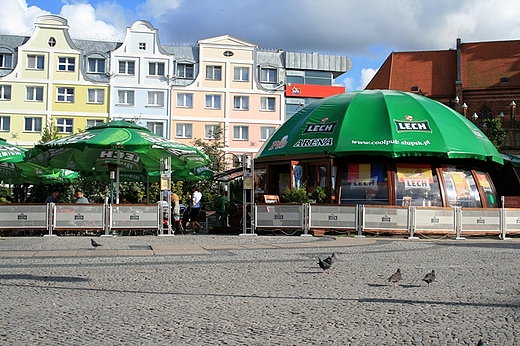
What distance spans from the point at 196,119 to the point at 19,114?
15.4 m

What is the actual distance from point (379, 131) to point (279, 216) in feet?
22.8

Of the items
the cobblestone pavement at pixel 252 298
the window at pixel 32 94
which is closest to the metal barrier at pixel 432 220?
the cobblestone pavement at pixel 252 298

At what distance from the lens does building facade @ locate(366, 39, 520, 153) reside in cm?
8300

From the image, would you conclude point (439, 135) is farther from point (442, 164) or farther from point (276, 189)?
point (276, 189)

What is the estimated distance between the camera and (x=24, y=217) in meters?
20.7

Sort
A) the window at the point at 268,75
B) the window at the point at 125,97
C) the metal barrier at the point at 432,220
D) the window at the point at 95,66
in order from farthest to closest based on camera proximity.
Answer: the window at the point at 268,75, the window at the point at 95,66, the window at the point at 125,97, the metal barrier at the point at 432,220

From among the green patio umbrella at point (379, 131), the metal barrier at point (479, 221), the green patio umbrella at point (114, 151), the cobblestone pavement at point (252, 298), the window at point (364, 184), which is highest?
the green patio umbrella at point (379, 131)

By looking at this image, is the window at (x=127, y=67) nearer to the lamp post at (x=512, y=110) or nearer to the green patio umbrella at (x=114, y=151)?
the green patio umbrella at (x=114, y=151)

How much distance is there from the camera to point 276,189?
96.9ft

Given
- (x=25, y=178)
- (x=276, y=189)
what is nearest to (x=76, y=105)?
(x=25, y=178)

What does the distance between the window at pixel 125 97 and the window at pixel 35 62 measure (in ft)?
23.6

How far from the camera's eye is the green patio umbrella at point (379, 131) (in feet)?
86.4

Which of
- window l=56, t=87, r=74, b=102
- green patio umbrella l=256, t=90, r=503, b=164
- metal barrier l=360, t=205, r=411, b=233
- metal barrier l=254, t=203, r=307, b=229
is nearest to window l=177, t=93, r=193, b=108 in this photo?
window l=56, t=87, r=74, b=102

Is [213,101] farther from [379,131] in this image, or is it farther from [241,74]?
[379,131]
